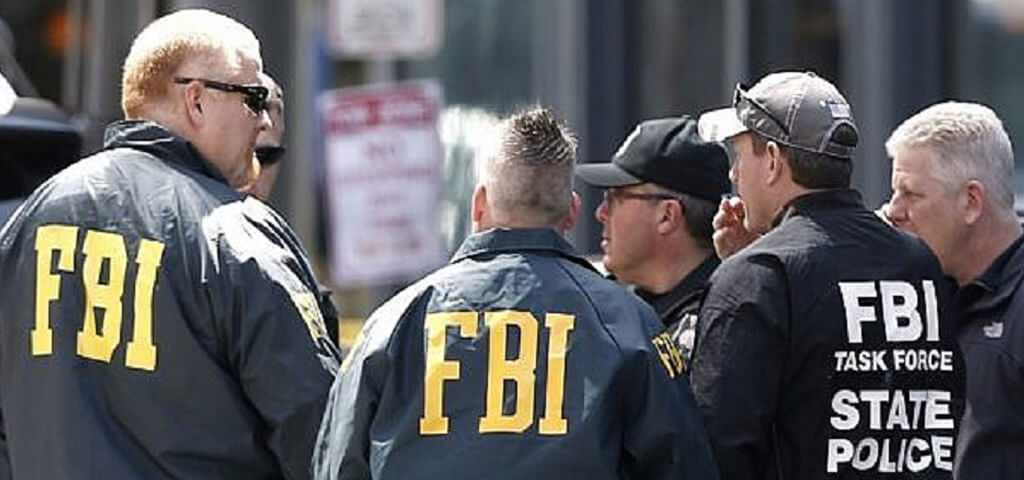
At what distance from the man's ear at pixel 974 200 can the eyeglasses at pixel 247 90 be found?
156cm

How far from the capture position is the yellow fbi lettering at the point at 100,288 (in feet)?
16.2

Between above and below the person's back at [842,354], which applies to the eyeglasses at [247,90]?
above

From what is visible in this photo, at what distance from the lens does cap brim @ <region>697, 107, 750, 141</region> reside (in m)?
5.03

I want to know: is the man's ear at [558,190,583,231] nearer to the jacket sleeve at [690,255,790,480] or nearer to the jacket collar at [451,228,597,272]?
the jacket collar at [451,228,597,272]

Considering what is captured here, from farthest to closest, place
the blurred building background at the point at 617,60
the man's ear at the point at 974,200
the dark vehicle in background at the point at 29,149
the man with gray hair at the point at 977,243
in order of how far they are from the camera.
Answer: the blurred building background at the point at 617,60 < the dark vehicle in background at the point at 29,149 < the man's ear at the point at 974,200 < the man with gray hair at the point at 977,243

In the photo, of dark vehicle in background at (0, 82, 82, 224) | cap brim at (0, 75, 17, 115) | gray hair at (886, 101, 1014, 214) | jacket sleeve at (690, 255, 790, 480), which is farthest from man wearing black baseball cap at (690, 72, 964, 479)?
dark vehicle in background at (0, 82, 82, 224)

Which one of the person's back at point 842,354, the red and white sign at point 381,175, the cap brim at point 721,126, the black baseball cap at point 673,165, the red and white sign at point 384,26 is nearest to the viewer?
the person's back at point 842,354

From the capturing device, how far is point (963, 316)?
5.39 m

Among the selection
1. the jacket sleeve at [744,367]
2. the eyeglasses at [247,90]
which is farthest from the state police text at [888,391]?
the eyeglasses at [247,90]

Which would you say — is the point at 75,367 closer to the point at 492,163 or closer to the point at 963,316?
the point at 492,163

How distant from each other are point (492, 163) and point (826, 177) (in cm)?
71

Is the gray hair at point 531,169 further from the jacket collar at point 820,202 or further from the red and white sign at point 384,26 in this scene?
the red and white sign at point 384,26

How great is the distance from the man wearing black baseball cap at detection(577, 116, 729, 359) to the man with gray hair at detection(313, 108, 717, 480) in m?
1.02

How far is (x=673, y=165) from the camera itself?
5.73 metres
